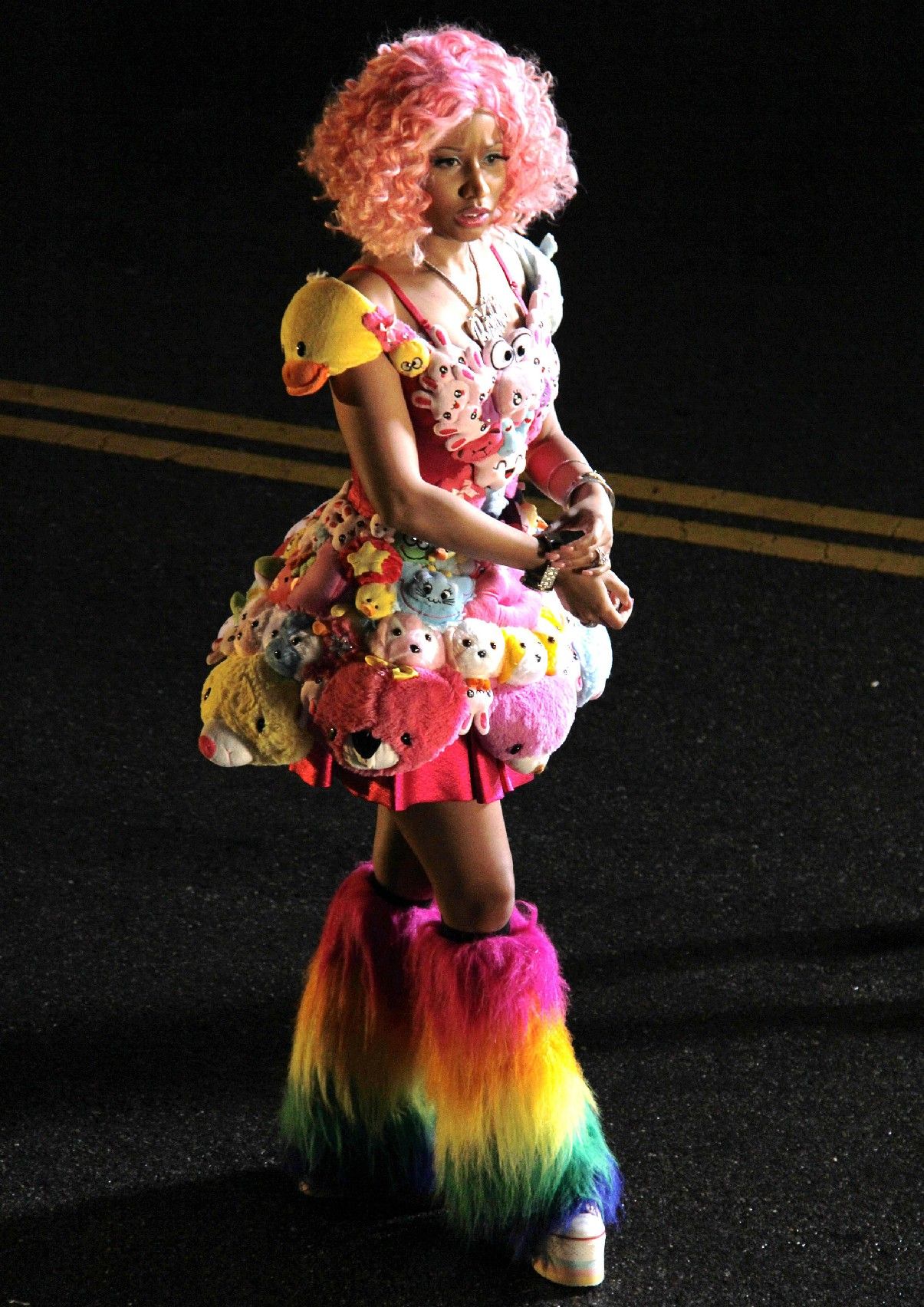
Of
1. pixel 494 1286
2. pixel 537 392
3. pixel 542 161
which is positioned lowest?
pixel 494 1286

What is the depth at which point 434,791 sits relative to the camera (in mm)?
2727

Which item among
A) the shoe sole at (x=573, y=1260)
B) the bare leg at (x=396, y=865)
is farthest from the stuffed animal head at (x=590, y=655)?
the shoe sole at (x=573, y=1260)

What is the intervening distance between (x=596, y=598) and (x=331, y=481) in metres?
3.25

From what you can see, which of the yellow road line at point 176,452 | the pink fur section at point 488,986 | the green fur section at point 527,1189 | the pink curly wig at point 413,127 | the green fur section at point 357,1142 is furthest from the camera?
the yellow road line at point 176,452

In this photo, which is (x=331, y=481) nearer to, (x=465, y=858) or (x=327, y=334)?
(x=465, y=858)

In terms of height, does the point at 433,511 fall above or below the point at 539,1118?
above

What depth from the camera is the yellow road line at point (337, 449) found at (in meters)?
5.62

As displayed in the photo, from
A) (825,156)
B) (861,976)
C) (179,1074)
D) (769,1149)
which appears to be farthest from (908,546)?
(825,156)

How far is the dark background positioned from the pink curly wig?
1.72m

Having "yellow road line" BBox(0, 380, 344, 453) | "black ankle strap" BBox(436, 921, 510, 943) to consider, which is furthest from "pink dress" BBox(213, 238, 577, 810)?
"yellow road line" BBox(0, 380, 344, 453)

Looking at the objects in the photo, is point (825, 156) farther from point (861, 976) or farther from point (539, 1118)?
point (539, 1118)

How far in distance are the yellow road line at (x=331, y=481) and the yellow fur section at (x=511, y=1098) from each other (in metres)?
2.77

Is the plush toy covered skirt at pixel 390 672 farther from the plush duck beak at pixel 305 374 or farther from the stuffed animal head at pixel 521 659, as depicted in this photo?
the plush duck beak at pixel 305 374

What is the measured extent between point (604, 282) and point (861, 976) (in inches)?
163
